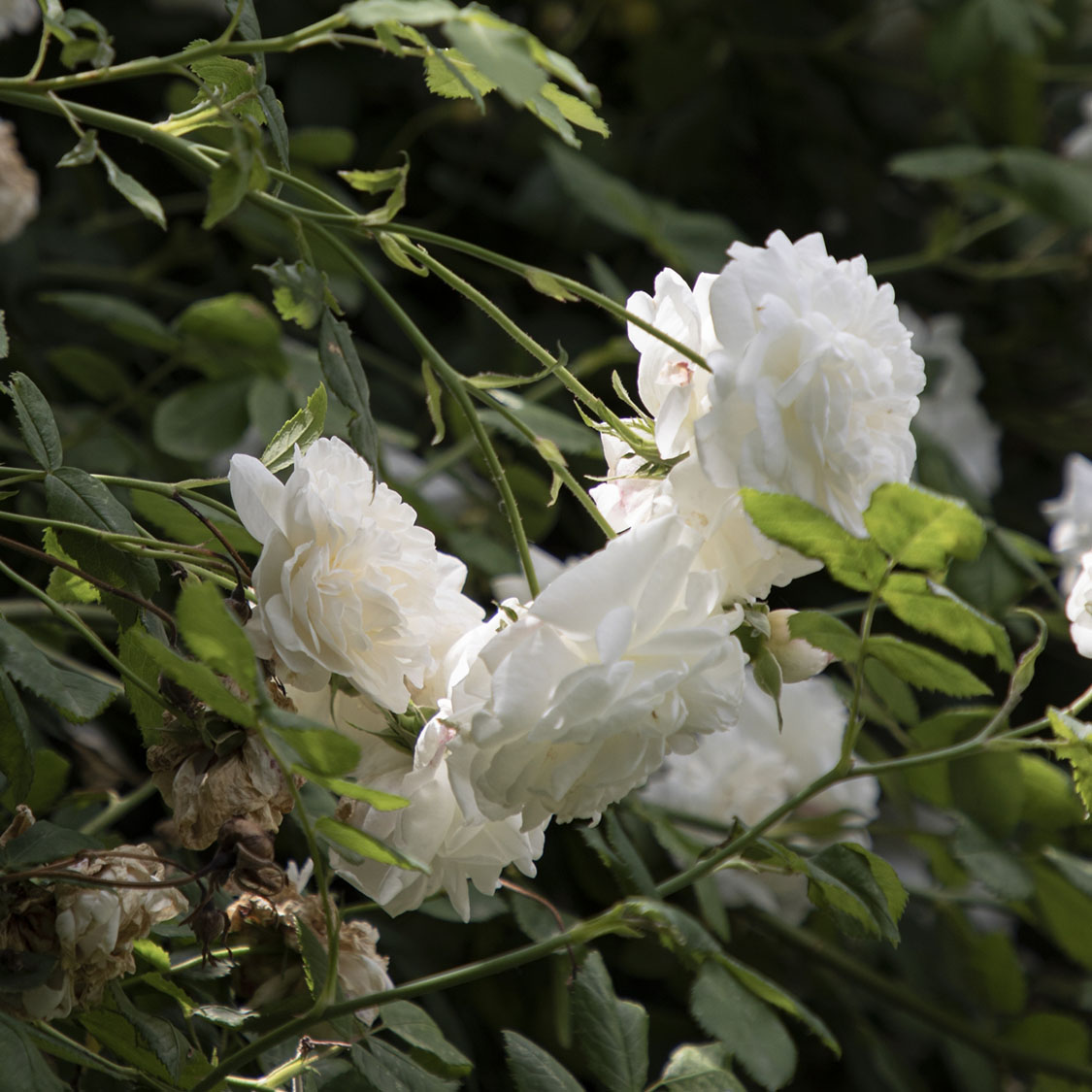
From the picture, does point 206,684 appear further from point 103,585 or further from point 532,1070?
point 532,1070

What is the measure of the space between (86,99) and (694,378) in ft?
3.28

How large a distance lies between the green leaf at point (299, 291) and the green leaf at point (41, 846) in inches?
8.4

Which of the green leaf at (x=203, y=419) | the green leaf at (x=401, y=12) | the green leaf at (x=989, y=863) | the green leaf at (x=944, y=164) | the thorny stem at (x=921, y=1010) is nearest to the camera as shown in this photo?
the green leaf at (x=401, y=12)

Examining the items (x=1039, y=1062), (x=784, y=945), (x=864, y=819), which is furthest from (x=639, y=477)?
(x=1039, y=1062)

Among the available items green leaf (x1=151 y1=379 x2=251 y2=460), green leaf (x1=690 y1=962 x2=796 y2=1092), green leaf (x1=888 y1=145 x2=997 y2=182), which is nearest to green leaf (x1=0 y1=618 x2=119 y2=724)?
green leaf (x1=690 y1=962 x2=796 y2=1092)

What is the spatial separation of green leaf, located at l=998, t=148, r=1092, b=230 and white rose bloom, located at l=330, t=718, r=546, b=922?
3.39 feet

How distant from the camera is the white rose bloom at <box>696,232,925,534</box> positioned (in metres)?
0.36

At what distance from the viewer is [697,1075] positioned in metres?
0.51

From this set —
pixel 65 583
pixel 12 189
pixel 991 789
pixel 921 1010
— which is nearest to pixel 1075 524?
pixel 991 789

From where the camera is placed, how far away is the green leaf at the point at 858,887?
0.42 meters

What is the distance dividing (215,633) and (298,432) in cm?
13

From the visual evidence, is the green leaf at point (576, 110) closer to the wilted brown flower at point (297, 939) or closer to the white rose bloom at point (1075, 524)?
the wilted brown flower at point (297, 939)

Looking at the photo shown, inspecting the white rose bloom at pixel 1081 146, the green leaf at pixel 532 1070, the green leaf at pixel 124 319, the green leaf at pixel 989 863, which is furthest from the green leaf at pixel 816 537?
the white rose bloom at pixel 1081 146

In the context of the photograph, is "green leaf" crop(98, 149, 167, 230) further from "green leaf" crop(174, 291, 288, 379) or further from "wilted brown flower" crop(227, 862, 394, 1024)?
"green leaf" crop(174, 291, 288, 379)
